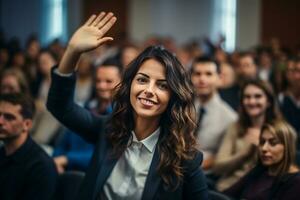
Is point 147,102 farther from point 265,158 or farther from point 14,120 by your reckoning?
point 14,120

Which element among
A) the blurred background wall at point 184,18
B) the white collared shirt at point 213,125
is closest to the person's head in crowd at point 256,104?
the white collared shirt at point 213,125

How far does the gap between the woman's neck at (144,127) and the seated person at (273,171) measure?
965mm

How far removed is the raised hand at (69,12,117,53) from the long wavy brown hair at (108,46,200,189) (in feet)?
0.56

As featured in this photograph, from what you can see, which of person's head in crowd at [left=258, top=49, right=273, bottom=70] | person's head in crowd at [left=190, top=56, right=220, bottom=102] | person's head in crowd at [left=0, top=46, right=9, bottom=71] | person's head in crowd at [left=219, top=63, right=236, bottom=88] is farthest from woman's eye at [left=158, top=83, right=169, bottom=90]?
person's head in crowd at [left=0, top=46, right=9, bottom=71]

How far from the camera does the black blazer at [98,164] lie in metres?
2.06

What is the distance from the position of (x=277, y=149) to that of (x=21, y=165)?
127 cm

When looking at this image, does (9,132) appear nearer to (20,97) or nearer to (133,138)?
(20,97)

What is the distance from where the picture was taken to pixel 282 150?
119 inches

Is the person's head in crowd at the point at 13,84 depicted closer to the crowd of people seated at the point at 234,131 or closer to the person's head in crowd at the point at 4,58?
the crowd of people seated at the point at 234,131

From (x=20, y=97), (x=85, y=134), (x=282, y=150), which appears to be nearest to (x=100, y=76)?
(x=20, y=97)

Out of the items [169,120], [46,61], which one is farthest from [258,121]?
[46,61]

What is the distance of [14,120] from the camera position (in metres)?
3.13

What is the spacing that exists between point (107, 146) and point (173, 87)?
32 centimetres

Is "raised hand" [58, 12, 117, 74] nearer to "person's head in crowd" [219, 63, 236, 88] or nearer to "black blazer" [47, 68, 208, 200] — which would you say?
"black blazer" [47, 68, 208, 200]
